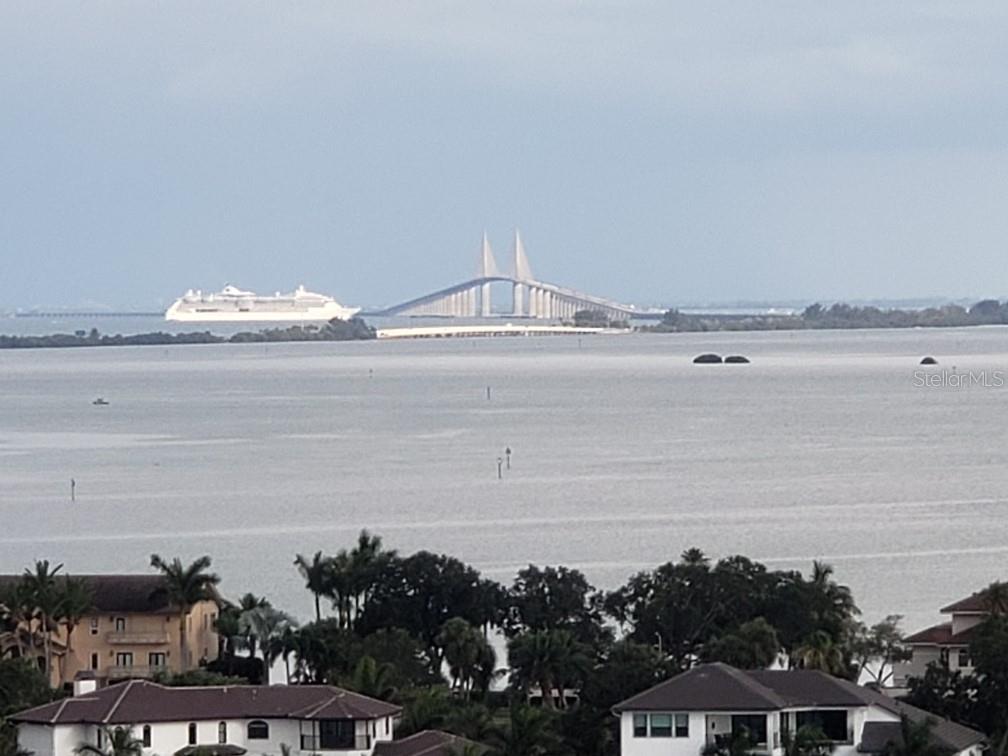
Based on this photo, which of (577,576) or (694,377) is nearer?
(577,576)

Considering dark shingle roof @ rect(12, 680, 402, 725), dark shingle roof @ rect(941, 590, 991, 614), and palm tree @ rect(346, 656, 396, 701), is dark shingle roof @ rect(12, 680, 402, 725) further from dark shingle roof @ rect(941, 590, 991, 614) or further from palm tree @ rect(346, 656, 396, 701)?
dark shingle roof @ rect(941, 590, 991, 614)

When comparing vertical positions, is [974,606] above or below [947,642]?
above

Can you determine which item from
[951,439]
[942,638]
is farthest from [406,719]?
[951,439]

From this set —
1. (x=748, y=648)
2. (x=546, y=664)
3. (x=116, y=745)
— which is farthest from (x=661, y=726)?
(x=116, y=745)

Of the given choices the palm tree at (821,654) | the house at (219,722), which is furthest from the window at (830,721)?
the palm tree at (821,654)

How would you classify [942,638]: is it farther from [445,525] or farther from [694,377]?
[694,377]

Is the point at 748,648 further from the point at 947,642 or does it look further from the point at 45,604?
the point at 45,604
